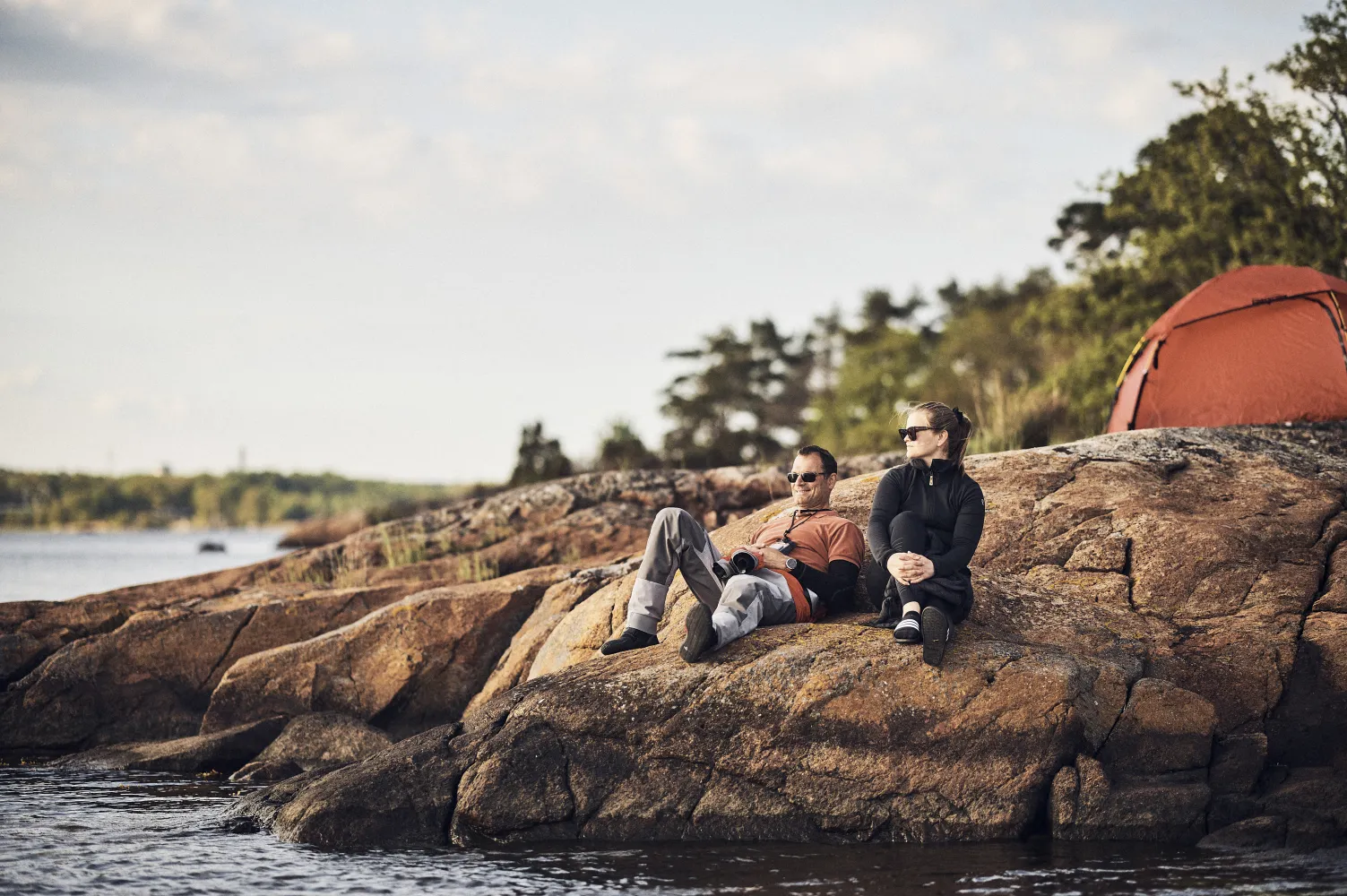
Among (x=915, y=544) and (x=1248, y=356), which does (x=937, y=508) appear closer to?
(x=915, y=544)

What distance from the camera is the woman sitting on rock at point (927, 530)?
8.05 meters

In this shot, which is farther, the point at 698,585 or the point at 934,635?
the point at 698,585

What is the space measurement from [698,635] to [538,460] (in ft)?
92.2

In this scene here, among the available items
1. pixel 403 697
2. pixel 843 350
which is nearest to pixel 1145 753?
pixel 403 697

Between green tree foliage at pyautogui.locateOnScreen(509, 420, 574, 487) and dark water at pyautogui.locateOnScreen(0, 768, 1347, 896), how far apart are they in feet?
56.8

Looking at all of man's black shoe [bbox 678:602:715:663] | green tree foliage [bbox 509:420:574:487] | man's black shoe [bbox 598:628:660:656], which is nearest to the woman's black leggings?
man's black shoe [bbox 678:602:715:663]

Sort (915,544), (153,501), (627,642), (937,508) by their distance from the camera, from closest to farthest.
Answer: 1. (915,544)
2. (937,508)
3. (627,642)
4. (153,501)

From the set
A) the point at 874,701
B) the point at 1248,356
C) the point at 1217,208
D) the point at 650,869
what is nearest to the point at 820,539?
the point at 874,701

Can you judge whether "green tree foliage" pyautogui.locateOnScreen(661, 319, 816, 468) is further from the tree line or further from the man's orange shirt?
the man's orange shirt

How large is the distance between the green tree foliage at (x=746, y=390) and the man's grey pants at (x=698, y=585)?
57473 millimetres

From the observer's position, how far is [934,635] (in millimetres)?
7785

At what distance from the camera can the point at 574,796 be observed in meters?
7.79

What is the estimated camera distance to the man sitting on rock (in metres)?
8.33

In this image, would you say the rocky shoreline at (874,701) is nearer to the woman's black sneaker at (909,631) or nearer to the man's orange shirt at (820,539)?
the woman's black sneaker at (909,631)
